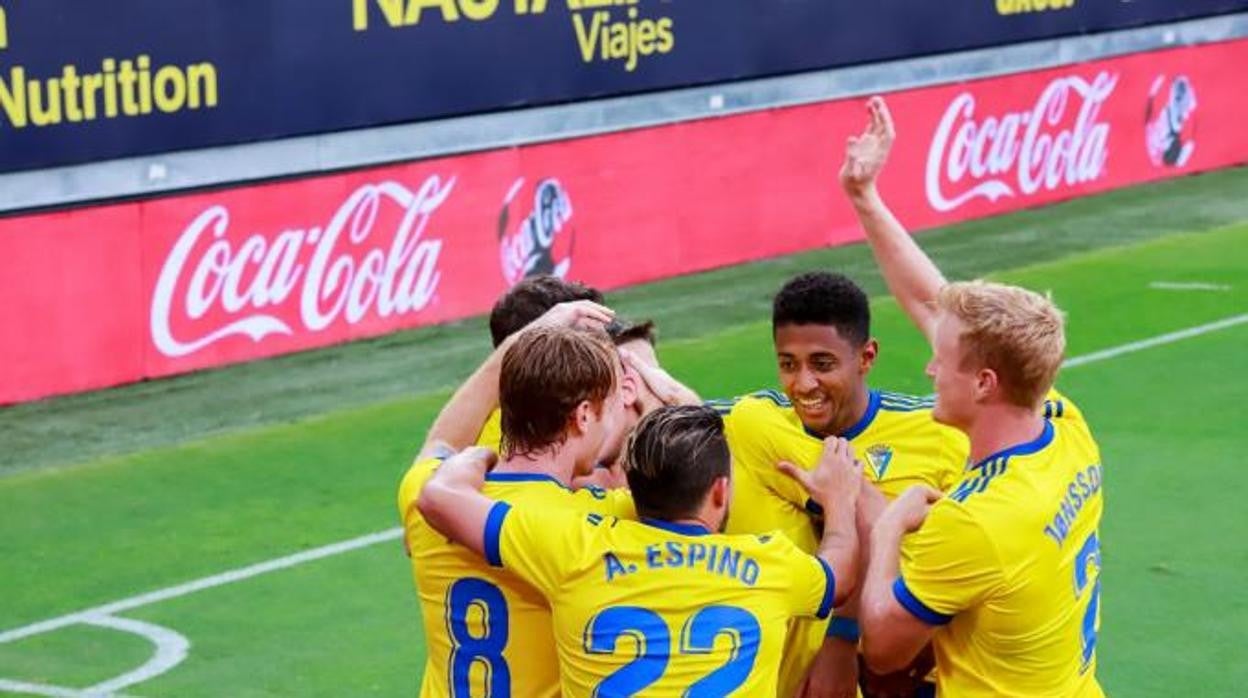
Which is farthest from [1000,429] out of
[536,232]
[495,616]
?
[536,232]

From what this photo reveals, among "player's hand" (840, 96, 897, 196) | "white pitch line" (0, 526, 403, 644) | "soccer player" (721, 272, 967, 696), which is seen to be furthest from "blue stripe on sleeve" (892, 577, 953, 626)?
"white pitch line" (0, 526, 403, 644)

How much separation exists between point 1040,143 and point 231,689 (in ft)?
44.2

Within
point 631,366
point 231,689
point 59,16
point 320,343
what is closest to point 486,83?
point 320,343

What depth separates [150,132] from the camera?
48.2ft

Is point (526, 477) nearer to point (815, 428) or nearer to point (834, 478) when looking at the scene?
point (834, 478)

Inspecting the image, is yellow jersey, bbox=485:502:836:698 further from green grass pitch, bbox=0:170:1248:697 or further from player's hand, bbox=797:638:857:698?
green grass pitch, bbox=0:170:1248:697

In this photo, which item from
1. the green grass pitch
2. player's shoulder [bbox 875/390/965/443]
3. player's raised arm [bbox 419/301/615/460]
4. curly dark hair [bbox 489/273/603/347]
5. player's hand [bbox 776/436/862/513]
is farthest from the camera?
the green grass pitch

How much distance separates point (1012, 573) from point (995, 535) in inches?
3.7

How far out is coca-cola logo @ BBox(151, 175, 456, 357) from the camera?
1484 centimetres

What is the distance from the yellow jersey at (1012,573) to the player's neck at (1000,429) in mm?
20

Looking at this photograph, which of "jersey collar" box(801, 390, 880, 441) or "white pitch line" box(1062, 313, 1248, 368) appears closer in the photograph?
"jersey collar" box(801, 390, 880, 441)

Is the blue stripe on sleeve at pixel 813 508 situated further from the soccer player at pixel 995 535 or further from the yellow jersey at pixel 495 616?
Answer: the yellow jersey at pixel 495 616

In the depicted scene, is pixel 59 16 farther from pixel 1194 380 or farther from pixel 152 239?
pixel 1194 380

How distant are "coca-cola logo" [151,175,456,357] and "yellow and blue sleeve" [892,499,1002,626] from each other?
10143 millimetres
